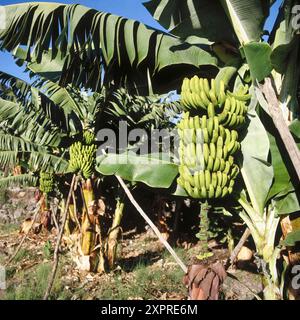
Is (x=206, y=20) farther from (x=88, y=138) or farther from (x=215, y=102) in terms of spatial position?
(x=88, y=138)

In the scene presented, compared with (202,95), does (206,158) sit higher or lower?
lower

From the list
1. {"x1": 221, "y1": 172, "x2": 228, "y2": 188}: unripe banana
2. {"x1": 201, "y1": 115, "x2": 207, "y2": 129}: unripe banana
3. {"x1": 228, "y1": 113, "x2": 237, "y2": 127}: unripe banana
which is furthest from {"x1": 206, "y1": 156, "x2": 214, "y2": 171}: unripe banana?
{"x1": 228, "y1": 113, "x2": 237, "y2": 127}: unripe banana

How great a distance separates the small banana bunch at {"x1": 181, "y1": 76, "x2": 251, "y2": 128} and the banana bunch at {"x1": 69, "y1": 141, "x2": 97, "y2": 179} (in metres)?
2.08

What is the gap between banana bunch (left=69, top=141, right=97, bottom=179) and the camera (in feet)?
14.6

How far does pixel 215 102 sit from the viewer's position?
2689 mm

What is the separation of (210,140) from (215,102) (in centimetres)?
32

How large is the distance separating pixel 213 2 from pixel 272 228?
2043 millimetres

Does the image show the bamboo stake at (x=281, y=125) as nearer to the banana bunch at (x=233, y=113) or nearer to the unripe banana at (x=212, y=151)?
the banana bunch at (x=233, y=113)

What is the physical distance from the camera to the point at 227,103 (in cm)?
269

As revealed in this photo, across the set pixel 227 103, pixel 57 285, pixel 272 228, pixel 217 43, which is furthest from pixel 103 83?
pixel 57 285

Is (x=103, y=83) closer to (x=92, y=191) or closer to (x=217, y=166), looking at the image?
(x=217, y=166)

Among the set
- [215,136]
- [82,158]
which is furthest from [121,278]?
[215,136]

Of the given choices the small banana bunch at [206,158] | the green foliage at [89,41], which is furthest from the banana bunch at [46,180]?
the small banana bunch at [206,158]

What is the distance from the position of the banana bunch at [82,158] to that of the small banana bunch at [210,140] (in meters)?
2.04
